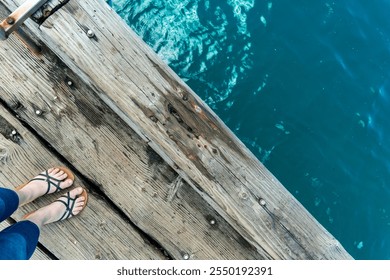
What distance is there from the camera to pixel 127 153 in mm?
2514

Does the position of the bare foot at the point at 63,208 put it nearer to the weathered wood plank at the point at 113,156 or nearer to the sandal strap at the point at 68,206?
the sandal strap at the point at 68,206

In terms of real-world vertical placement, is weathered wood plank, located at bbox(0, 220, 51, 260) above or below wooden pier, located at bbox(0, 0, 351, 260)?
below

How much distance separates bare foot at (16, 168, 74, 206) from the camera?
8.04 feet

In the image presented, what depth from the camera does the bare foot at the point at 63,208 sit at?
97.6 inches

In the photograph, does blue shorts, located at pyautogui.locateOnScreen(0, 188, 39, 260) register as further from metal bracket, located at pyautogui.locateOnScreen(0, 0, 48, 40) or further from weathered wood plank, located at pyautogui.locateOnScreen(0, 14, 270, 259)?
metal bracket, located at pyautogui.locateOnScreen(0, 0, 48, 40)

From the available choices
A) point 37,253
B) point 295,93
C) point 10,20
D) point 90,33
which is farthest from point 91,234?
point 295,93

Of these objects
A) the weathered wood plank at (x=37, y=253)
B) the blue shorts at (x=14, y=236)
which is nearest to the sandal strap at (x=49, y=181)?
the blue shorts at (x=14, y=236)

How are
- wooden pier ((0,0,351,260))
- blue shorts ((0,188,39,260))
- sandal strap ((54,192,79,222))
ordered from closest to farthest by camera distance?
blue shorts ((0,188,39,260)) → wooden pier ((0,0,351,260)) → sandal strap ((54,192,79,222))

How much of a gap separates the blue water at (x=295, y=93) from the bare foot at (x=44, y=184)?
2.23m

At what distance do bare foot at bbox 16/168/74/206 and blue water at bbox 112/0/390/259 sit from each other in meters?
2.23

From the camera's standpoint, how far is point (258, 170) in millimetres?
2262

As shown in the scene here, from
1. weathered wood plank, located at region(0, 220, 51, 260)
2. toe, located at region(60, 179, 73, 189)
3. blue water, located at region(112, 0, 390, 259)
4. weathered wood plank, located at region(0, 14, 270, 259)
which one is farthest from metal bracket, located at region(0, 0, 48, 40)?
blue water, located at region(112, 0, 390, 259)
